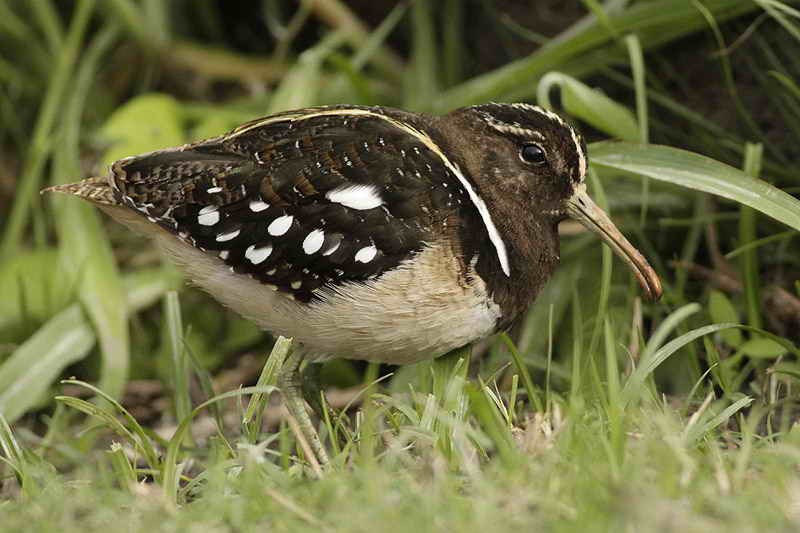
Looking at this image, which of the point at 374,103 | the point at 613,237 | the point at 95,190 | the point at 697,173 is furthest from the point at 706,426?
the point at 374,103

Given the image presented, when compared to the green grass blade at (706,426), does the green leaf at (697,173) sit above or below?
above

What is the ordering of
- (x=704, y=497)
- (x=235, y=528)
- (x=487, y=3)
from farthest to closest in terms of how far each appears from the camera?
(x=487, y=3)
(x=235, y=528)
(x=704, y=497)

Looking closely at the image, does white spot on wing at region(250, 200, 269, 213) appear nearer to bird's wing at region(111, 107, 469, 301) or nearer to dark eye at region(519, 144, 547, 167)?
bird's wing at region(111, 107, 469, 301)

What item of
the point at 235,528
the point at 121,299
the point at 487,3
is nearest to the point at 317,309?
the point at 235,528

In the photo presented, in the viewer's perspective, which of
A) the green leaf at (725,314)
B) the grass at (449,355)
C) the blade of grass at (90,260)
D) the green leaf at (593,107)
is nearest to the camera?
the grass at (449,355)

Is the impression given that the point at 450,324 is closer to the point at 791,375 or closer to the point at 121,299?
the point at 791,375

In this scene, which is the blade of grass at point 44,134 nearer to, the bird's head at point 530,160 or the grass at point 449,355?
the grass at point 449,355

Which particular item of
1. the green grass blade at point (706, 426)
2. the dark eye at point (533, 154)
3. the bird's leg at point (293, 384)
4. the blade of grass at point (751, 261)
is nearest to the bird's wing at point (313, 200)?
the dark eye at point (533, 154)
